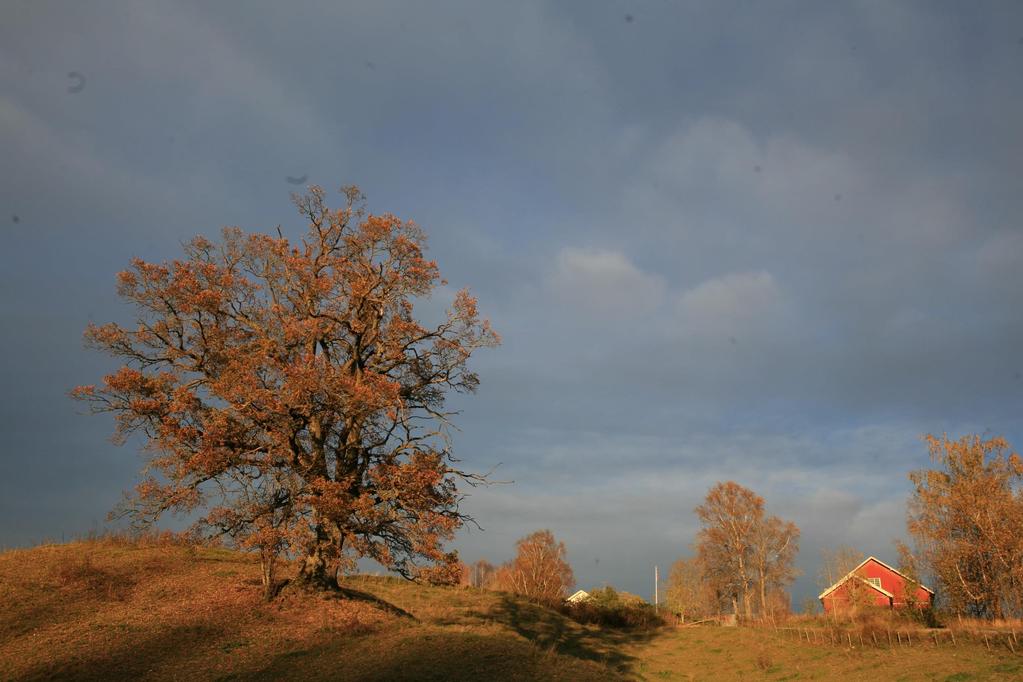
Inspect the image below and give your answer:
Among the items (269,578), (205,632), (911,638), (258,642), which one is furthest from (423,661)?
(911,638)

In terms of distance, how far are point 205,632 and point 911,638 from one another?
31221 millimetres

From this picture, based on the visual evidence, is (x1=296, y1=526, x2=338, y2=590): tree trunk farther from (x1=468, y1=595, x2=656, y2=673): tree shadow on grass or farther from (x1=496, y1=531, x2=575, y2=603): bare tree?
(x1=496, y1=531, x2=575, y2=603): bare tree

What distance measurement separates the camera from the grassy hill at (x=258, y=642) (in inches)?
755

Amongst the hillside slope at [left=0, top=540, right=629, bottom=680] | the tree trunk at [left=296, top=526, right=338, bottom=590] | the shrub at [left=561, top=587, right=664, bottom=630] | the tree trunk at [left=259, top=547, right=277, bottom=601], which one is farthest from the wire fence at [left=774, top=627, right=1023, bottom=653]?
the tree trunk at [left=259, top=547, right=277, bottom=601]

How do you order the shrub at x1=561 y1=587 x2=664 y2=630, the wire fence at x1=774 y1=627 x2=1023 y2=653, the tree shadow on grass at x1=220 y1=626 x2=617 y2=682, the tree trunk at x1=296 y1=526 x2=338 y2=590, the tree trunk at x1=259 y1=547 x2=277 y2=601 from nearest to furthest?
1. the tree shadow on grass at x1=220 y1=626 x2=617 y2=682
2. the tree trunk at x1=259 y1=547 x2=277 y2=601
3. the tree trunk at x1=296 y1=526 x2=338 y2=590
4. the wire fence at x1=774 y1=627 x2=1023 y2=653
5. the shrub at x1=561 y1=587 x2=664 y2=630

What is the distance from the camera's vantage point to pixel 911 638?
31.7 m

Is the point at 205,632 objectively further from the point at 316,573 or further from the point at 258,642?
the point at 316,573

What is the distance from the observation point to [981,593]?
125 feet

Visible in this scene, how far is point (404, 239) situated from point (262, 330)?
6700 millimetres

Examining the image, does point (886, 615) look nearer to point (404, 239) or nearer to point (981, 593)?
point (981, 593)

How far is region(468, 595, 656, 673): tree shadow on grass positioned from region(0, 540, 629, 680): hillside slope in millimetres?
1525

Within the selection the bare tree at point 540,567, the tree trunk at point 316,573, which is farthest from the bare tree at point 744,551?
the tree trunk at point 316,573

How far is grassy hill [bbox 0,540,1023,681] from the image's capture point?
62.9 feet

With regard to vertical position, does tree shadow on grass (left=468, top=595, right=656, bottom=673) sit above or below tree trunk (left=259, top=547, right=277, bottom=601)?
below
